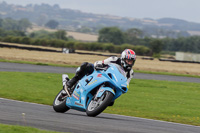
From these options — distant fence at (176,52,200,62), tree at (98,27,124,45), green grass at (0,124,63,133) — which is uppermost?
green grass at (0,124,63,133)

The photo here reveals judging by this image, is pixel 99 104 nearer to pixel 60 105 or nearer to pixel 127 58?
pixel 127 58

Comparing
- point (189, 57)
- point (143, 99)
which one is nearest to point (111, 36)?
point (189, 57)

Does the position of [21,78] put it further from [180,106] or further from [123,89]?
[123,89]

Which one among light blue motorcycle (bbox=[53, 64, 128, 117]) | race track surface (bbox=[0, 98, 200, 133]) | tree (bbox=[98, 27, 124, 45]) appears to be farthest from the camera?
tree (bbox=[98, 27, 124, 45])

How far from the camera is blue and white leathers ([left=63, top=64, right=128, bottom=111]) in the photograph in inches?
356

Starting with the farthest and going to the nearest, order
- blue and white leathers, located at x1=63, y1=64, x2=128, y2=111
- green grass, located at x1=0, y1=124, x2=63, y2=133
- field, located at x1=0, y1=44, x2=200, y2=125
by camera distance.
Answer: field, located at x1=0, y1=44, x2=200, y2=125 → blue and white leathers, located at x1=63, y1=64, x2=128, y2=111 → green grass, located at x1=0, y1=124, x2=63, y2=133

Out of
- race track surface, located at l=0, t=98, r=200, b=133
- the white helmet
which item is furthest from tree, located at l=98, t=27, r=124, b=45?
race track surface, located at l=0, t=98, r=200, b=133

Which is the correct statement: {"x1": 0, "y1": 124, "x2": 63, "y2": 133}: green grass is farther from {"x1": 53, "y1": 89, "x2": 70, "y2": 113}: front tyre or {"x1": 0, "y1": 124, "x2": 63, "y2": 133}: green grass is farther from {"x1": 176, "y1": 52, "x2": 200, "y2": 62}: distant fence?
{"x1": 176, "y1": 52, "x2": 200, "y2": 62}: distant fence

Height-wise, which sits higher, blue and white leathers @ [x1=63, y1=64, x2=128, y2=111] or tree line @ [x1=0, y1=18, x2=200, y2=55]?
blue and white leathers @ [x1=63, y1=64, x2=128, y2=111]

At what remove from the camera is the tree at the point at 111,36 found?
125 metres

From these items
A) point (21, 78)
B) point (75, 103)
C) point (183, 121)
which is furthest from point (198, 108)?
point (21, 78)

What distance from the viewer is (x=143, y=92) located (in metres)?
18.5

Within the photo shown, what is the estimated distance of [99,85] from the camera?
9.18m

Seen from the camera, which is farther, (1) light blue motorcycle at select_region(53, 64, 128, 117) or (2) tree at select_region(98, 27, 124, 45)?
(2) tree at select_region(98, 27, 124, 45)
